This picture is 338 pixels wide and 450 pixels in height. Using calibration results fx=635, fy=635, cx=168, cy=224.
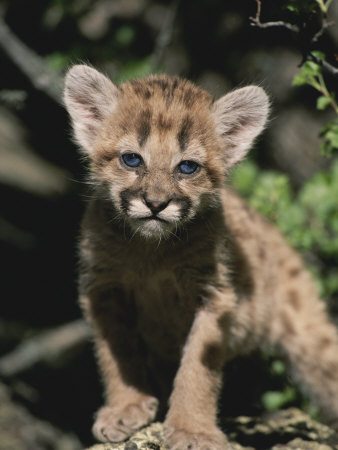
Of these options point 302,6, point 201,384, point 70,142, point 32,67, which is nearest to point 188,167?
point 302,6

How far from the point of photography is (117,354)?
15.1 feet

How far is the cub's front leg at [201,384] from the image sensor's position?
405 cm

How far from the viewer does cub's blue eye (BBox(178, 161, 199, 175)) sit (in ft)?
13.6

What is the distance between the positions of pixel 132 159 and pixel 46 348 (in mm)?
4202

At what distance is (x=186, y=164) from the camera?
13.7ft

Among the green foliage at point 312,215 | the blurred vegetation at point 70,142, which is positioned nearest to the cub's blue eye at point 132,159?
the green foliage at point 312,215

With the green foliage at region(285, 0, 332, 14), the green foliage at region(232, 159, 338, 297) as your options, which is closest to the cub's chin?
the green foliage at region(285, 0, 332, 14)

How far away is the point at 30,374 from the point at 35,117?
3.12 metres

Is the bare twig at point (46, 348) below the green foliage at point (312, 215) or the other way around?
below

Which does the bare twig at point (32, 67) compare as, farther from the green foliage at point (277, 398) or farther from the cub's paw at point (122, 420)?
the green foliage at point (277, 398)

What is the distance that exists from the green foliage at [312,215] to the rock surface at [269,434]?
1.47 m

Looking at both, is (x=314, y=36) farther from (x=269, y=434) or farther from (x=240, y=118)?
(x=269, y=434)

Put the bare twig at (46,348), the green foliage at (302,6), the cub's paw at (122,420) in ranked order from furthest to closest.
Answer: the bare twig at (46,348)
the cub's paw at (122,420)
the green foliage at (302,6)

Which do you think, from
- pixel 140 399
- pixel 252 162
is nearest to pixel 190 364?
pixel 140 399
